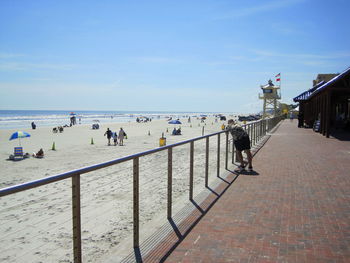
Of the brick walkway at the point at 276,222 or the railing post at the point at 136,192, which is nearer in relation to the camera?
the brick walkway at the point at 276,222

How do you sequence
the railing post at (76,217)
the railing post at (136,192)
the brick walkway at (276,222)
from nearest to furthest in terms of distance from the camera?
the railing post at (76,217) < the brick walkway at (276,222) < the railing post at (136,192)

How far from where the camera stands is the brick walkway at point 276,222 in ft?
12.3

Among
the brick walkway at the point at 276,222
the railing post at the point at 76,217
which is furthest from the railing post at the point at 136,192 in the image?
the railing post at the point at 76,217

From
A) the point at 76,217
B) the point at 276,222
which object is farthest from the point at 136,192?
the point at 276,222

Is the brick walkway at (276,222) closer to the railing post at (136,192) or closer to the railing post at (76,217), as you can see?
the railing post at (136,192)

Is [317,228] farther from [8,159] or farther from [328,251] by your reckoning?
[8,159]

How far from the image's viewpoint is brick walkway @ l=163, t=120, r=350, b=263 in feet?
12.3

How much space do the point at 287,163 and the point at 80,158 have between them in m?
11.6

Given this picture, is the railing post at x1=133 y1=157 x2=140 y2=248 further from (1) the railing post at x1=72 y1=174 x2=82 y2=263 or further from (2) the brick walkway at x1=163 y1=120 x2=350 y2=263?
(1) the railing post at x1=72 y1=174 x2=82 y2=263

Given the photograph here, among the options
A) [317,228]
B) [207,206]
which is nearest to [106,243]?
[207,206]

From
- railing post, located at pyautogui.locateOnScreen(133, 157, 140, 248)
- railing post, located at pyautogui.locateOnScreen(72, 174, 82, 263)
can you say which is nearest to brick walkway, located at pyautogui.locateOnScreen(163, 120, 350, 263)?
railing post, located at pyautogui.locateOnScreen(133, 157, 140, 248)

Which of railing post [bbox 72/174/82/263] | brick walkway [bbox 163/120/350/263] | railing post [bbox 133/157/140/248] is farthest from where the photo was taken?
railing post [bbox 133/157/140/248]

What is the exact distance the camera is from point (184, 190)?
8.35 metres

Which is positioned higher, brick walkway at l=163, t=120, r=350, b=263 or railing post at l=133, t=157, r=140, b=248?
railing post at l=133, t=157, r=140, b=248
